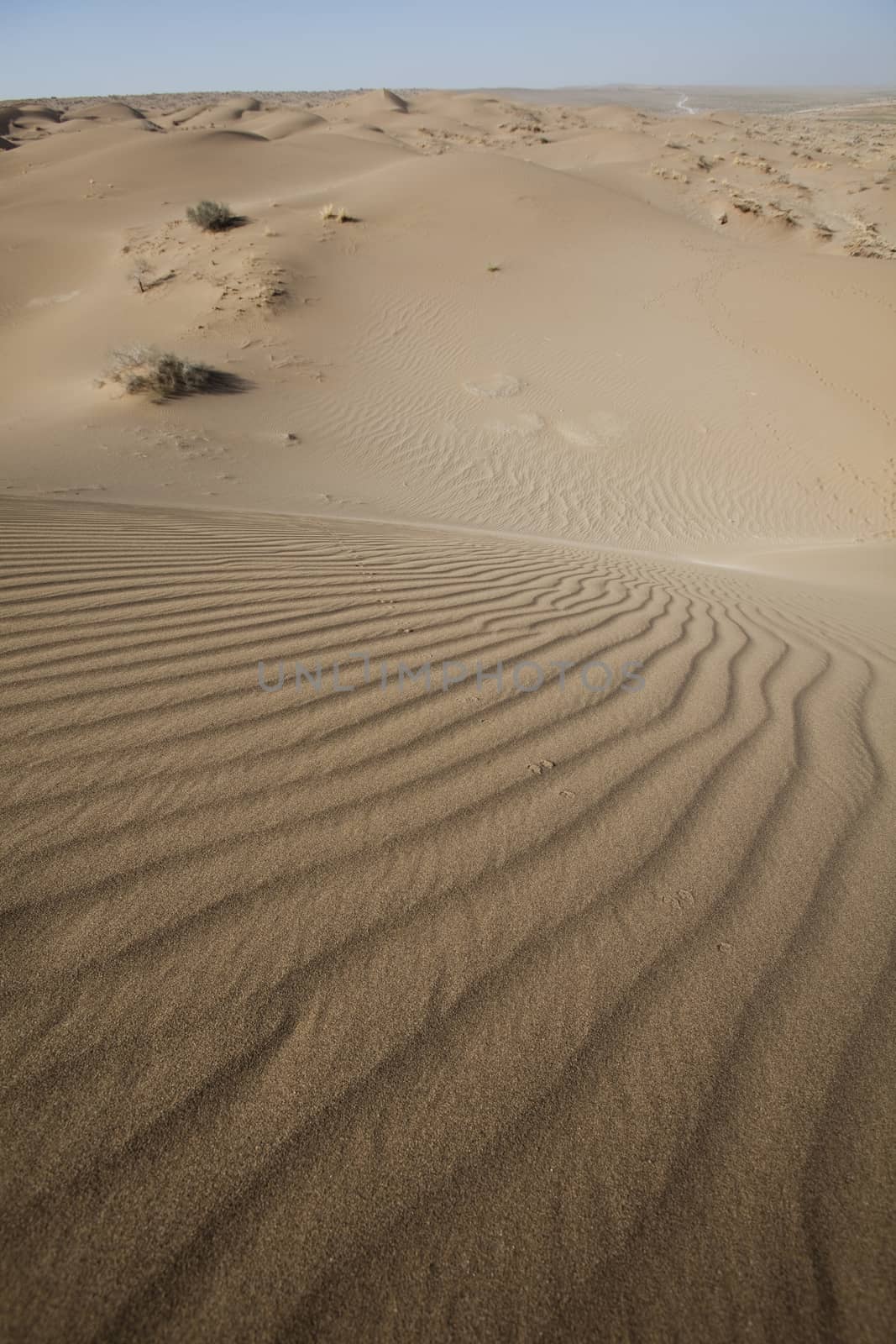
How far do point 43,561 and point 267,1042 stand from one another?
8.56ft

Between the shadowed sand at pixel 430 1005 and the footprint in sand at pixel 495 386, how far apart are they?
30.4ft

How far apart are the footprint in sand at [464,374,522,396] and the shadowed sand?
9.25 m

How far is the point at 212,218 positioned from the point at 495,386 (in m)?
9.84

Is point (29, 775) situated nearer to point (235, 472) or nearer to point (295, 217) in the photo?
point (235, 472)

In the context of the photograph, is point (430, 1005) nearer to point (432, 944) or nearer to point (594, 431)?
point (432, 944)

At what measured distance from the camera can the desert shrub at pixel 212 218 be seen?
590 inches

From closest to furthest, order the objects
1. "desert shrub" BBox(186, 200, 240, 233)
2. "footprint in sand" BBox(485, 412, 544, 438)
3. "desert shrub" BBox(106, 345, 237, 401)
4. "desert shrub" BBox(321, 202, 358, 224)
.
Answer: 1. "desert shrub" BBox(106, 345, 237, 401)
2. "footprint in sand" BBox(485, 412, 544, 438)
3. "desert shrub" BBox(186, 200, 240, 233)
4. "desert shrub" BBox(321, 202, 358, 224)

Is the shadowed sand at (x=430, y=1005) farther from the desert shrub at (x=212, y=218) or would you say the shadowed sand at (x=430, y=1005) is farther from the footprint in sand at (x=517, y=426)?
the desert shrub at (x=212, y=218)

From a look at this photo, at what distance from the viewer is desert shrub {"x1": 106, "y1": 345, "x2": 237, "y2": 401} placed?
29.2 feet

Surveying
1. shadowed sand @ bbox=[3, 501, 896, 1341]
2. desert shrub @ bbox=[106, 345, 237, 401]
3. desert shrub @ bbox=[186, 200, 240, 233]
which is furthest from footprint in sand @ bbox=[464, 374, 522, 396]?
desert shrub @ bbox=[186, 200, 240, 233]

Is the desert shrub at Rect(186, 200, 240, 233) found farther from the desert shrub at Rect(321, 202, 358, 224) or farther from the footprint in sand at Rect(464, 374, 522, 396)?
the footprint in sand at Rect(464, 374, 522, 396)

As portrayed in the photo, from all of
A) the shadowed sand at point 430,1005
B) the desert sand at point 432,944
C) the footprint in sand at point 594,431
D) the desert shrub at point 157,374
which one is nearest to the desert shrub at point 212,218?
the desert shrub at point 157,374

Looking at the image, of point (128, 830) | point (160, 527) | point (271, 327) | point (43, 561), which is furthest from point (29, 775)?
point (271, 327)

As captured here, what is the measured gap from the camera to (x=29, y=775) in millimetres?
1587
